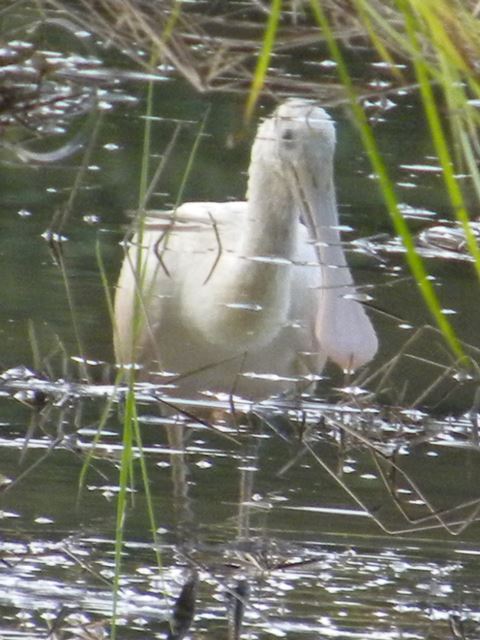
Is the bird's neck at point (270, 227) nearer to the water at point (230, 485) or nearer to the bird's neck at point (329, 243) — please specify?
the bird's neck at point (329, 243)

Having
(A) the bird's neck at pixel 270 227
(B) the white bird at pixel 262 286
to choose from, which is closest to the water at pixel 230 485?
(B) the white bird at pixel 262 286

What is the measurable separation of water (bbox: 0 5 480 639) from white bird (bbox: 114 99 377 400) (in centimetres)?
12

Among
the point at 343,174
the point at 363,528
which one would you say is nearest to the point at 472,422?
the point at 363,528

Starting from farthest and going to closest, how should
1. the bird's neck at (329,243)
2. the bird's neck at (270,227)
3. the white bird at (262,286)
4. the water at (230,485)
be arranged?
the bird's neck at (270,227), the bird's neck at (329,243), the white bird at (262,286), the water at (230,485)

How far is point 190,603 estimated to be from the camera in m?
2.30

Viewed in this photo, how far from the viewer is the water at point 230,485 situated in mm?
2422

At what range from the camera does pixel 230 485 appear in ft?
10.3

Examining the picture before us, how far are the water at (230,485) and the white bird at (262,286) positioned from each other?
122mm

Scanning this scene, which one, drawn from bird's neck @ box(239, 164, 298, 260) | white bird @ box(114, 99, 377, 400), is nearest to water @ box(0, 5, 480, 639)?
white bird @ box(114, 99, 377, 400)

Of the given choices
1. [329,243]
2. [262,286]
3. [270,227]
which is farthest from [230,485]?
[270,227]

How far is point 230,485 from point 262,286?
1.47 m

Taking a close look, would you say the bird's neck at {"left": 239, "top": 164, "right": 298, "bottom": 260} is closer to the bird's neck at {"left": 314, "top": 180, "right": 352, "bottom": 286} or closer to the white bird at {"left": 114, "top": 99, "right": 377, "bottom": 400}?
the white bird at {"left": 114, "top": 99, "right": 377, "bottom": 400}

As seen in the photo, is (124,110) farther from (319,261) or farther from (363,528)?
(363,528)

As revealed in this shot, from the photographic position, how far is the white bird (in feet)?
13.7
